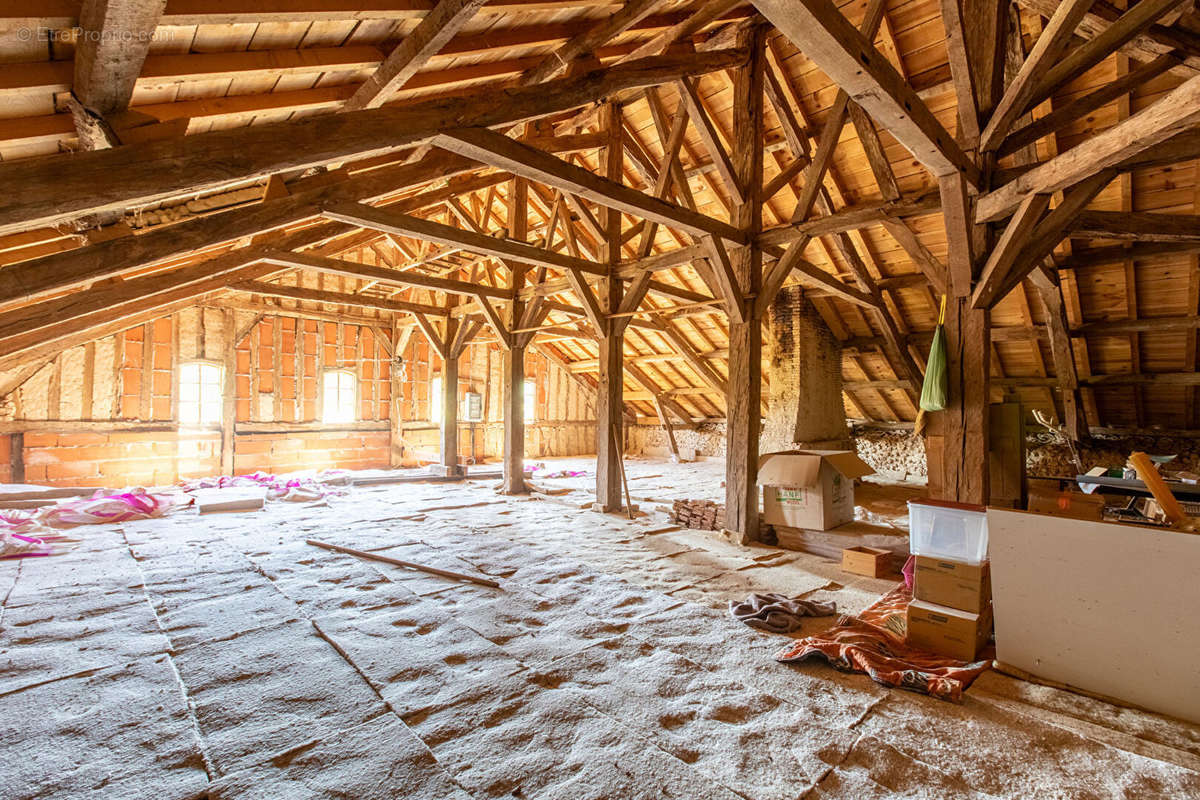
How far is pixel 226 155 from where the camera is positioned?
2.08 metres

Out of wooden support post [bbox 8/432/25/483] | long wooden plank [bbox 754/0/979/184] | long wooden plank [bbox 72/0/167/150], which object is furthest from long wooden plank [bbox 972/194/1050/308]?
wooden support post [bbox 8/432/25/483]

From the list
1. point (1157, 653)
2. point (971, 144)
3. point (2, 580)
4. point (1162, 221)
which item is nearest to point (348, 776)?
point (1157, 653)

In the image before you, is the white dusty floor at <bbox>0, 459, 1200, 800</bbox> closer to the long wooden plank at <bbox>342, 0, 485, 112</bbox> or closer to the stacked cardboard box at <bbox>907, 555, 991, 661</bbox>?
the stacked cardboard box at <bbox>907, 555, 991, 661</bbox>

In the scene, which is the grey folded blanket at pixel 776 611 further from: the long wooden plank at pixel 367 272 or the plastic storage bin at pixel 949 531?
the long wooden plank at pixel 367 272

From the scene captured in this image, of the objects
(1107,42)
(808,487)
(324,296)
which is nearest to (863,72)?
(1107,42)

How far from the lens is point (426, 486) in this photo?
28.3 feet

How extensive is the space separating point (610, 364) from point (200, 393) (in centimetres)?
834

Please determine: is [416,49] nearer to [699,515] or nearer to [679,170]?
[679,170]

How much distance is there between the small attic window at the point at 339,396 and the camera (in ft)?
37.0

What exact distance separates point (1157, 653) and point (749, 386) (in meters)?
3.25

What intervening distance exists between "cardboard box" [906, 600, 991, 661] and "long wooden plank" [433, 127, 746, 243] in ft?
11.1

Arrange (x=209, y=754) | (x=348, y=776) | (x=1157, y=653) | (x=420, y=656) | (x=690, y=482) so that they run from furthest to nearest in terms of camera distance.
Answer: (x=690, y=482), (x=420, y=656), (x=1157, y=653), (x=209, y=754), (x=348, y=776)

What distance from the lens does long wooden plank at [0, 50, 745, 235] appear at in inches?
66.8

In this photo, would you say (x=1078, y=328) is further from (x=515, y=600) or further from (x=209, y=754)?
(x=209, y=754)
